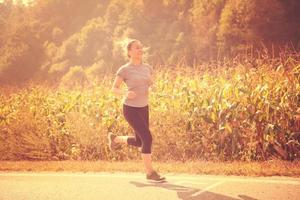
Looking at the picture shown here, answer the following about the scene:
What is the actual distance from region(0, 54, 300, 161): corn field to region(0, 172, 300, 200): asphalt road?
167 centimetres

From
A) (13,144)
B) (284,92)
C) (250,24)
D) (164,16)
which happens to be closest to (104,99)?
(13,144)

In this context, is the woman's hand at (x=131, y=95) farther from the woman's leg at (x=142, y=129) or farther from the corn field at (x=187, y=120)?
the corn field at (x=187, y=120)

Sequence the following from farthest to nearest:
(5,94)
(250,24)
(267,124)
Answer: (250,24), (5,94), (267,124)

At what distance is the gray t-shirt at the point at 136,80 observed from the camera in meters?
6.49

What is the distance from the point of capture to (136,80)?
21.3ft

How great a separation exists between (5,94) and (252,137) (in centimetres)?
890

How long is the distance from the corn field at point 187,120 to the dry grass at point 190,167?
1.85 feet

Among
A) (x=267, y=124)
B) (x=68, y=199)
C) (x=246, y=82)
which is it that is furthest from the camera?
(x=246, y=82)

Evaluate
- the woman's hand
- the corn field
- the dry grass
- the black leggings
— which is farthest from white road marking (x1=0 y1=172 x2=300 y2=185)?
the corn field

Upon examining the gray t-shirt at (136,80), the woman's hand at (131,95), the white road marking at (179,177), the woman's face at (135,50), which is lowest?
the white road marking at (179,177)

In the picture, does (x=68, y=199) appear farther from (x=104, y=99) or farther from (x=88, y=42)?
(x=88, y=42)

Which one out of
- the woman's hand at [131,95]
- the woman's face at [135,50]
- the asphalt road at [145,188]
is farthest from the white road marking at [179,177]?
the woman's face at [135,50]

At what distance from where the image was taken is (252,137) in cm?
815

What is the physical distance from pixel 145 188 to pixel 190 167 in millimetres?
1516
